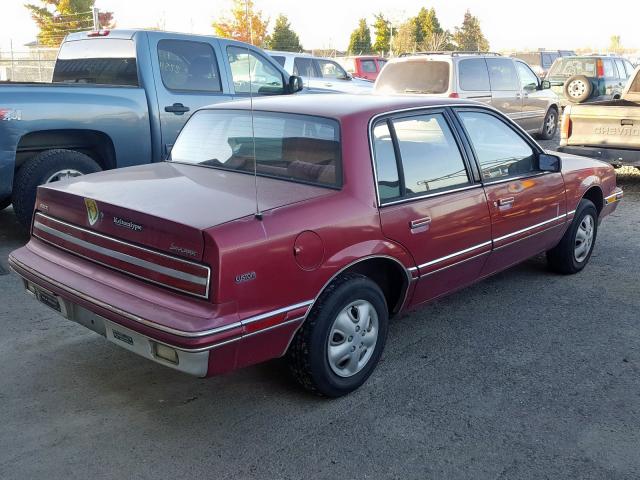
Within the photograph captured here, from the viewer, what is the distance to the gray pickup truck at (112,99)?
6.07 metres

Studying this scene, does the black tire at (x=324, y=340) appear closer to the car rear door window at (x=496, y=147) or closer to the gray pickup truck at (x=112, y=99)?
the car rear door window at (x=496, y=147)

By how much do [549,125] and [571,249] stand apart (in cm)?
956

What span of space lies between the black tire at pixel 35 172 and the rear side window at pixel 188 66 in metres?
1.40

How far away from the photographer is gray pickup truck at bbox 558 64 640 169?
873 cm

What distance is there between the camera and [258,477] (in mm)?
2973

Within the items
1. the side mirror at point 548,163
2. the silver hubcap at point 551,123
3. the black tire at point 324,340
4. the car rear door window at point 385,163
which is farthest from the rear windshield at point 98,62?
the silver hubcap at point 551,123

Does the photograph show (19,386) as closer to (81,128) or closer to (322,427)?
(322,427)

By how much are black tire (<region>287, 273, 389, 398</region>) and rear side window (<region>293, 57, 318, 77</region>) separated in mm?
13199

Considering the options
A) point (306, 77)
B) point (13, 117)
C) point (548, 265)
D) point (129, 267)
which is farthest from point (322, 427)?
point (306, 77)

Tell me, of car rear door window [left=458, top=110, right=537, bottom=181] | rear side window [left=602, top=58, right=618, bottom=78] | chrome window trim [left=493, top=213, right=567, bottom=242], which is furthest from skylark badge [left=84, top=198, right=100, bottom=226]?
rear side window [left=602, top=58, right=618, bottom=78]

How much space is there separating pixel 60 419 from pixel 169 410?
53 cm

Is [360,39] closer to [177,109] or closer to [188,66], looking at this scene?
[188,66]

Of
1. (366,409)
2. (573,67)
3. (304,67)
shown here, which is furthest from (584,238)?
(573,67)

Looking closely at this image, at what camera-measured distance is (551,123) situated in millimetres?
14523
